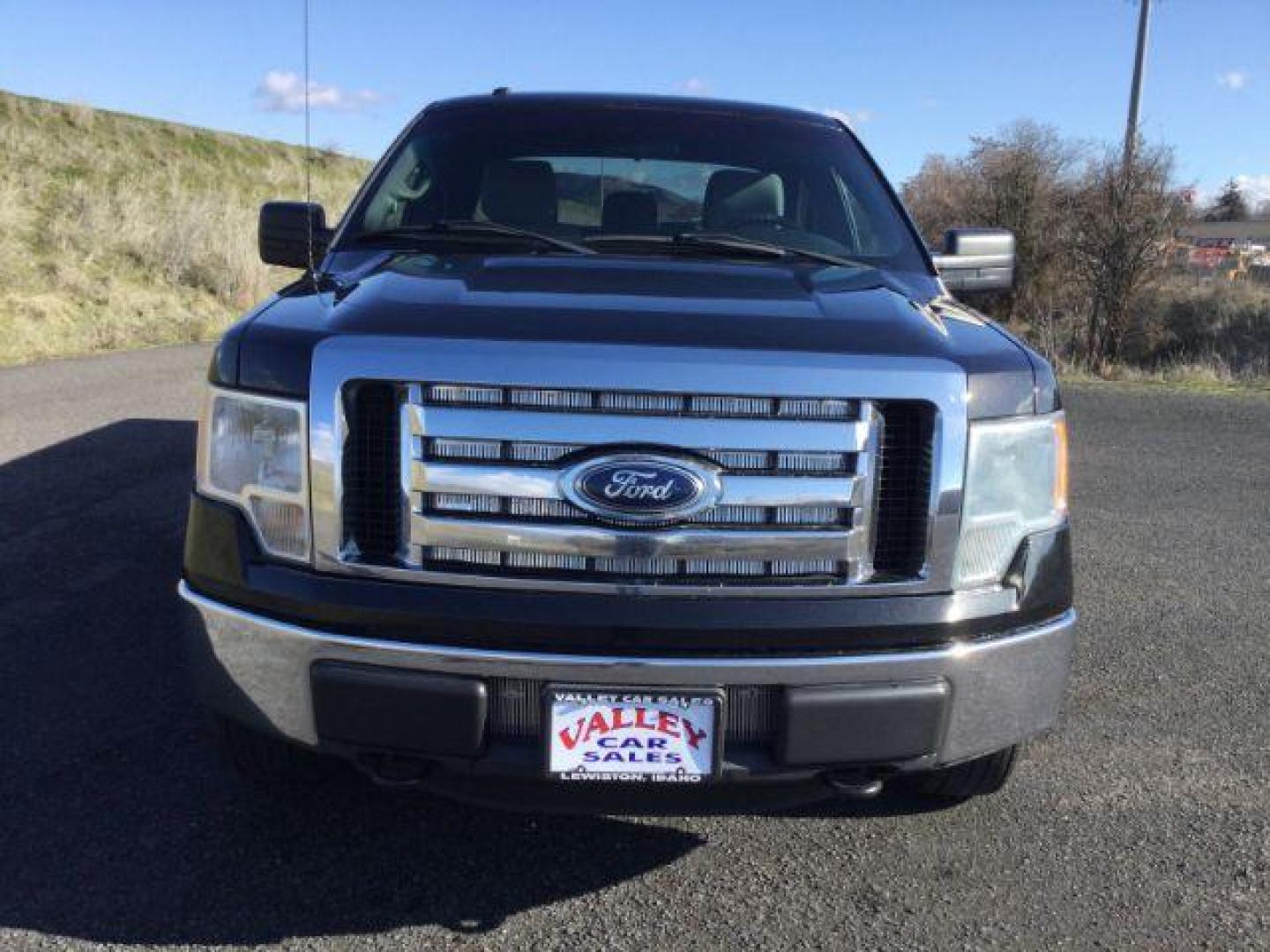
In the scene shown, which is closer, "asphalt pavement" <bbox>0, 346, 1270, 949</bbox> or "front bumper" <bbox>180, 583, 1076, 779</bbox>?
"front bumper" <bbox>180, 583, 1076, 779</bbox>

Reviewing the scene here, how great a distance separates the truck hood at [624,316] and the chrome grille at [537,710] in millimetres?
674

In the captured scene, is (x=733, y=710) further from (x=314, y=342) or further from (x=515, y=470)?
(x=314, y=342)

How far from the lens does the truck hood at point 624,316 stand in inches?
88.5

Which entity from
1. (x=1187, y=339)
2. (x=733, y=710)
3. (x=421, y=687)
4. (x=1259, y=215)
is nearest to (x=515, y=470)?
(x=421, y=687)

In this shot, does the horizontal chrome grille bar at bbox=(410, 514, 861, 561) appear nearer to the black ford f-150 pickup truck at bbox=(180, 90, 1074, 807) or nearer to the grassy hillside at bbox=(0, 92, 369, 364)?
the black ford f-150 pickup truck at bbox=(180, 90, 1074, 807)

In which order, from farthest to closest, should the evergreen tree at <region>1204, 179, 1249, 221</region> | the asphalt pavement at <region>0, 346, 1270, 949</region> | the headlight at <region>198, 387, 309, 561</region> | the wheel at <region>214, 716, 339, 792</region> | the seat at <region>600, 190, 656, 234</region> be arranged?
the evergreen tree at <region>1204, 179, 1249, 221</region> < the seat at <region>600, 190, 656, 234</region> < the wheel at <region>214, 716, 339, 792</region> < the asphalt pavement at <region>0, 346, 1270, 949</region> < the headlight at <region>198, 387, 309, 561</region>

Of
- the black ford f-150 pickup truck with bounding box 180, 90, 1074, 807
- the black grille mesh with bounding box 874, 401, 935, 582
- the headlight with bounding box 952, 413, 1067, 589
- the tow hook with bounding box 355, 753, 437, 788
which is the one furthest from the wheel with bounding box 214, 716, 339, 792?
the headlight with bounding box 952, 413, 1067, 589

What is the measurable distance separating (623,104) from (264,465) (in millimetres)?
2186

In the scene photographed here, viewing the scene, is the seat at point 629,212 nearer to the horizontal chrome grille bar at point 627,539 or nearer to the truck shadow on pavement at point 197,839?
the horizontal chrome grille bar at point 627,539

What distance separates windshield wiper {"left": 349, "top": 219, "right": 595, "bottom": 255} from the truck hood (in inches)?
11.0

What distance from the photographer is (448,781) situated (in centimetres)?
236

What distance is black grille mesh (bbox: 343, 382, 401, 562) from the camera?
2221 mm

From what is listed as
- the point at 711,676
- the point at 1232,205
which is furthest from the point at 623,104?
the point at 1232,205

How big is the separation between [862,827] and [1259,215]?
10337cm
